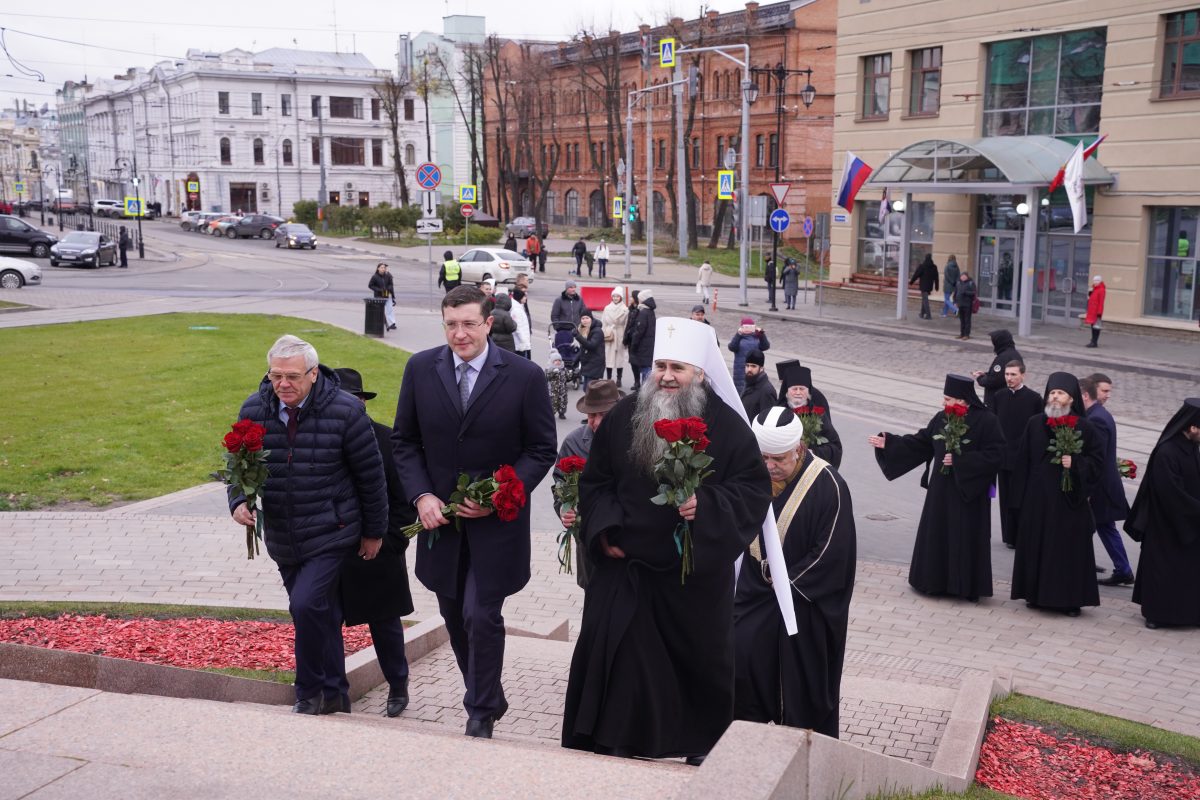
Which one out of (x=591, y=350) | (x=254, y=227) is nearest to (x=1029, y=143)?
(x=591, y=350)

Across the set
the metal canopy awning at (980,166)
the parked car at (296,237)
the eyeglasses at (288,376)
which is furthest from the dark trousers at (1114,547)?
the parked car at (296,237)

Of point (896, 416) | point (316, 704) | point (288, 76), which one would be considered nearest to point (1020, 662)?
point (316, 704)

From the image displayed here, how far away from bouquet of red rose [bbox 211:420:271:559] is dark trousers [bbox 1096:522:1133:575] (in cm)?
749

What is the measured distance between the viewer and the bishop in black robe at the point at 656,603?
5000mm

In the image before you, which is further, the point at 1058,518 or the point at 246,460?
the point at 1058,518

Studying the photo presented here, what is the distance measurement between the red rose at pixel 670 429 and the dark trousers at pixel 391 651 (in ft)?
7.17

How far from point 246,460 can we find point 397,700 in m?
1.55

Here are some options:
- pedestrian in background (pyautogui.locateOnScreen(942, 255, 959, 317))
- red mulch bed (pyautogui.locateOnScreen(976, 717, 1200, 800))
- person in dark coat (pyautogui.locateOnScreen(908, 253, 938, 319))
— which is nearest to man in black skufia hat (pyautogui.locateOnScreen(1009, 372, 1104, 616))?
red mulch bed (pyautogui.locateOnScreen(976, 717, 1200, 800))

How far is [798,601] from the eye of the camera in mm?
5895

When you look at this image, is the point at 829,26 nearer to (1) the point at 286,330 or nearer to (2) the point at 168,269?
(2) the point at 168,269

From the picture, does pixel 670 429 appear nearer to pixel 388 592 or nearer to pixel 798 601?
pixel 798 601

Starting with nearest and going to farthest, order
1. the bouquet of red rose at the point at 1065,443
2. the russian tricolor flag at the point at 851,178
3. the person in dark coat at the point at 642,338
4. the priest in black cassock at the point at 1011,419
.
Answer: the bouquet of red rose at the point at 1065,443 → the priest in black cassock at the point at 1011,419 → the person in dark coat at the point at 642,338 → the russian tricolor flag at the point at 851,178

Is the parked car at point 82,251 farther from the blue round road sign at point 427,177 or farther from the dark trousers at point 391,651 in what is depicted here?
the dark trousers at point 391,651

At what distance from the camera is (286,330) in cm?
2570
